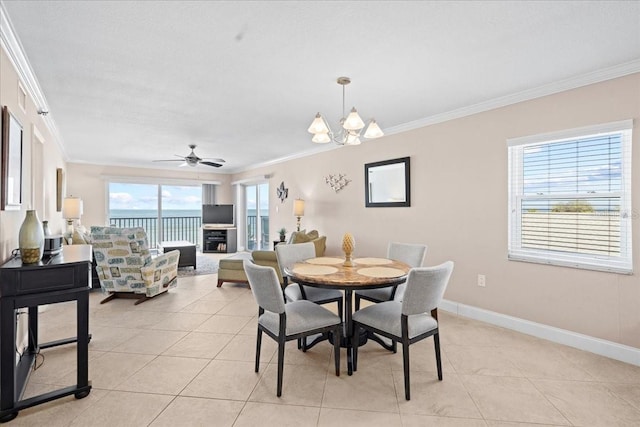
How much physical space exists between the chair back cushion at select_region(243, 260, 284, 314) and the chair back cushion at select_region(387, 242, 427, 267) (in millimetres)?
1630

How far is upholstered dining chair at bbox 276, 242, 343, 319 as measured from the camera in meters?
2.92

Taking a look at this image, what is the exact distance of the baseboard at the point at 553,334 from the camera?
262cm

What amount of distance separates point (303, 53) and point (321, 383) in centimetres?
234

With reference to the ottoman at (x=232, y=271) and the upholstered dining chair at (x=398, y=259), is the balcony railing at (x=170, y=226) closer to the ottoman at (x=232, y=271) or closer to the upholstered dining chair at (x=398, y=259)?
the ottoman at (x=232, y=271)

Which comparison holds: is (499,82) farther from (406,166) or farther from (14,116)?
(14,116)

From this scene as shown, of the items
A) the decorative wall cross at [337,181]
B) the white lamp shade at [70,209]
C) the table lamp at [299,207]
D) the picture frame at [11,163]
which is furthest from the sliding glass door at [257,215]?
the picture frame at [11,163]

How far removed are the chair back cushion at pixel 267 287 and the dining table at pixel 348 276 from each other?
0.94ft

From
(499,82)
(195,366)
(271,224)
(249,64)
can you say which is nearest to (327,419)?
(195,366)

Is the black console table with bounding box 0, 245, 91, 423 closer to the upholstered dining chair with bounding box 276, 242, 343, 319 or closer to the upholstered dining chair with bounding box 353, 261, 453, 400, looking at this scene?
the upholstered dining chair with bounding box 276, 242, 343, 319

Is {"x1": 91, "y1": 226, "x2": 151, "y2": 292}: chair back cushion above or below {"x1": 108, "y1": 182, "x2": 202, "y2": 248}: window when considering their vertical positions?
below

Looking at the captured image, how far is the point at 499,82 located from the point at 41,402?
13.5ft

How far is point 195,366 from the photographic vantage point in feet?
8.38

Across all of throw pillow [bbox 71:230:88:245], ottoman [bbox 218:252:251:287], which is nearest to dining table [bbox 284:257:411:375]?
ottoman [bbox 218:252:251:287]

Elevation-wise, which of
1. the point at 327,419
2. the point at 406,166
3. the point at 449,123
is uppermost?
the point at 449,123
